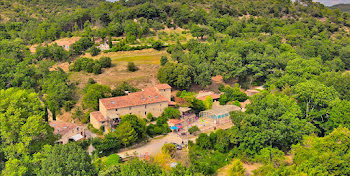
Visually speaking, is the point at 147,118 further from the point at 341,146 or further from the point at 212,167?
the point at 341,146

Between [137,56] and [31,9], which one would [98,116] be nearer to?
[137,56]

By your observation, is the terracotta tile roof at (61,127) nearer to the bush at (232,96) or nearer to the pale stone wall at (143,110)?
the pale stone wall at (143,110)

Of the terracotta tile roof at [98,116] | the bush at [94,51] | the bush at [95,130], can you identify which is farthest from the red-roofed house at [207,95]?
the bush at [94,51]

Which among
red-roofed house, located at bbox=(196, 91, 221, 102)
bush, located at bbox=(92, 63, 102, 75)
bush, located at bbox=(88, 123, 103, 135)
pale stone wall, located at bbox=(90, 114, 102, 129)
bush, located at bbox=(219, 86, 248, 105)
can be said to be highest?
bush, located at bbox=(92, 63, 102, 75)

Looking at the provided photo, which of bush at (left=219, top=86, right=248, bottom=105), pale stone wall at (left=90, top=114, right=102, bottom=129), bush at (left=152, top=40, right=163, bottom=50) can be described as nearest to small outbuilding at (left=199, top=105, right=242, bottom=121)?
bush at (left=219, top=86, right=248, bottom=105)

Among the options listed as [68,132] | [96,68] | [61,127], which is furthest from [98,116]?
[96,68]

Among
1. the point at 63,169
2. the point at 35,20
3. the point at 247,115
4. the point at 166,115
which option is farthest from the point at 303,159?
the point at 35,20

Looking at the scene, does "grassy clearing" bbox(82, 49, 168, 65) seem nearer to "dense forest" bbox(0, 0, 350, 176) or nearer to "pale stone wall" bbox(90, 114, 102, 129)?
"dense forest" bbox(0, 0, 350, 176)
